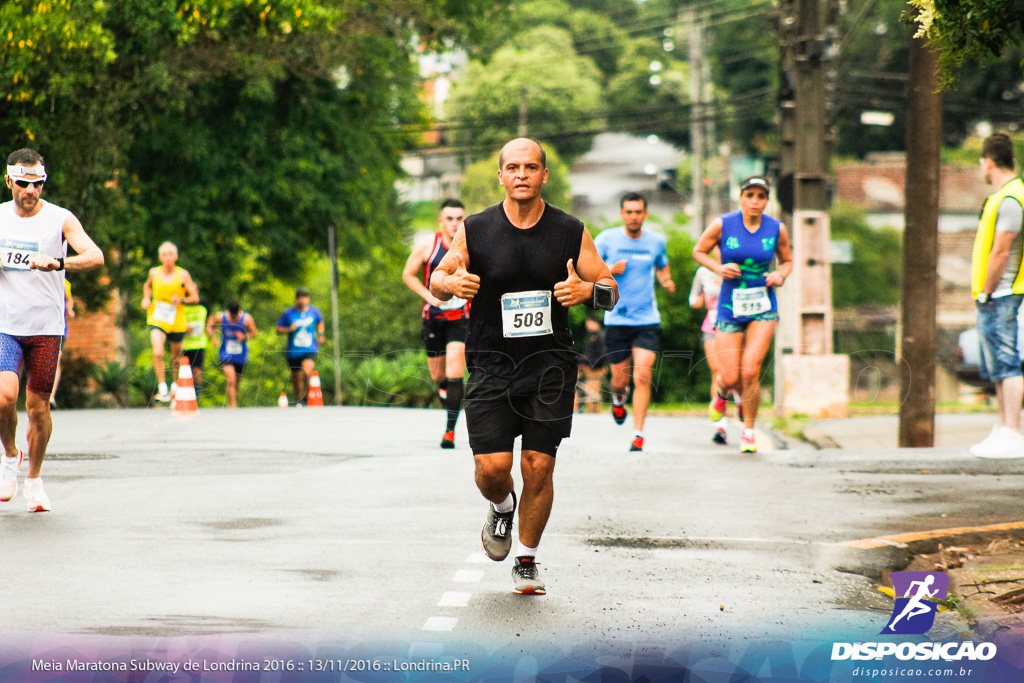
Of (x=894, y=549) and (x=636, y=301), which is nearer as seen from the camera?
(x=894, y=549)

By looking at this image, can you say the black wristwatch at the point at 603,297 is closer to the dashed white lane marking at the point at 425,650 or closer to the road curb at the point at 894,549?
the dashed white lane marking at the point at 425,650

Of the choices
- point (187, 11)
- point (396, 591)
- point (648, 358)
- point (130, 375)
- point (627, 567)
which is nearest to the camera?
point (396, 591)

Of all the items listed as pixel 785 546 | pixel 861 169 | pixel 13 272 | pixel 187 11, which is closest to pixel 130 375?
pixel 187 11

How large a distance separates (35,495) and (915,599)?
17.0 feet

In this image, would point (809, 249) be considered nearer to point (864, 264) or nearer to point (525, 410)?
point (525, 410)

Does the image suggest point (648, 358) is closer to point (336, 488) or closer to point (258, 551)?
point (336, 488)

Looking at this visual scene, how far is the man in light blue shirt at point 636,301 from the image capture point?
1205cm

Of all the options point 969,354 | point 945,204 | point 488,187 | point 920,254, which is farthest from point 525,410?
point 945,204

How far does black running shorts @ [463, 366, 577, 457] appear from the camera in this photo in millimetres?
6413

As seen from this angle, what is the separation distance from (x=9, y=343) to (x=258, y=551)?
2063 millimetres

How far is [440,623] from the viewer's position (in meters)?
5.80

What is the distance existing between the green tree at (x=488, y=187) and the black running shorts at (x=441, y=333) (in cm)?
5403

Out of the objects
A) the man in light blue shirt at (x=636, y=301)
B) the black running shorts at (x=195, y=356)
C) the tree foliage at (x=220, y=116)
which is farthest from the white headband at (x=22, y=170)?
the black running shorts at (x=195, y=356)

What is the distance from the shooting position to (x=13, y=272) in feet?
27.1
